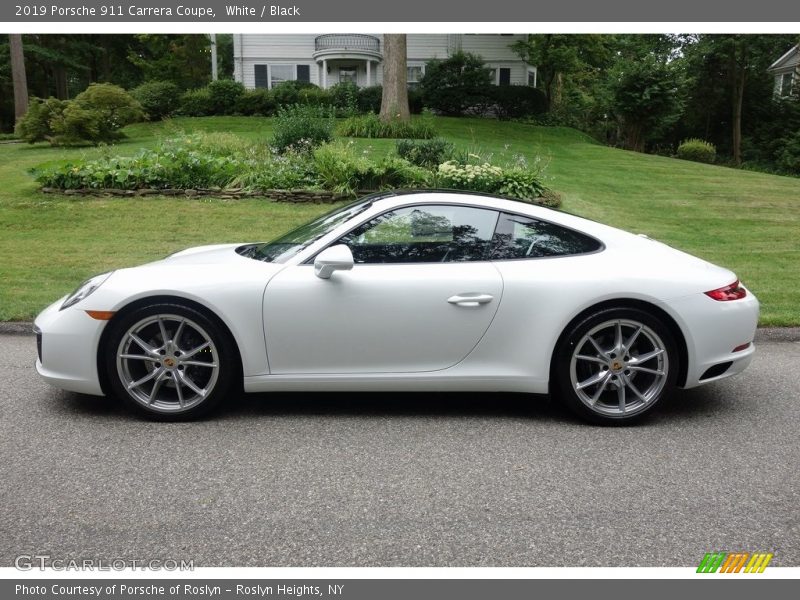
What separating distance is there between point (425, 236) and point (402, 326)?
619mm

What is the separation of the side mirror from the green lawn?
4.12 m

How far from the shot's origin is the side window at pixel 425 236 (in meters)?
4.60

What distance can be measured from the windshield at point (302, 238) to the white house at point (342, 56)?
34358 millimetres

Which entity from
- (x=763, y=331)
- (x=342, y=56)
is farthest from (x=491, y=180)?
(x=342, y=56)

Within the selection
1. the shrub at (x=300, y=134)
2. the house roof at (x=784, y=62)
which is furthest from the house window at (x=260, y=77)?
the house roof at (x=784, y=62)

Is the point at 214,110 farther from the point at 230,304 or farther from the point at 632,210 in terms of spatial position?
the point at 230,304

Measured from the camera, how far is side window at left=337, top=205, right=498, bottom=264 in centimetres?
460

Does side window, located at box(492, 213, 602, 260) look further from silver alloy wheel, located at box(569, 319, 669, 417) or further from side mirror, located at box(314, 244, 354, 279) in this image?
side mirror, located at box(314, 244, 354, 279)

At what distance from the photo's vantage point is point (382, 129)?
68.5 feet

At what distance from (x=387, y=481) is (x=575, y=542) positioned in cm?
102

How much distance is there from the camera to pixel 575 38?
37625 millimetres

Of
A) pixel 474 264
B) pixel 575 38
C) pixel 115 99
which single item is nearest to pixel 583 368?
pixel 474 264

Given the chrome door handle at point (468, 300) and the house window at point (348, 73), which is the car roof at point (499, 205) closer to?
the chrome door handle at point (468, 300)

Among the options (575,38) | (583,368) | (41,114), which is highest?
(575,38)
